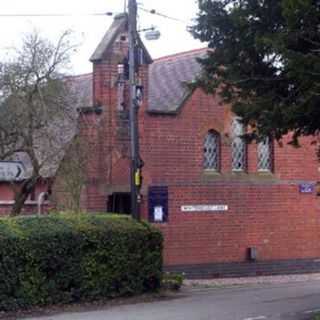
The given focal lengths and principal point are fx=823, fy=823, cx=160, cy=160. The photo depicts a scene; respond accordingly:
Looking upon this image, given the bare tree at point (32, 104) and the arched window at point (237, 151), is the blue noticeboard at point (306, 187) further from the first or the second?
the bare tree at point (32, 104)

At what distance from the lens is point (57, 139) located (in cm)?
2208

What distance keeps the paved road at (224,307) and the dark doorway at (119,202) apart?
5035 mm

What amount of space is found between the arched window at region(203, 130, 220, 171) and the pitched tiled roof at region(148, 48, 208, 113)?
1.61 meters

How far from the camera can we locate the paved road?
1511cm

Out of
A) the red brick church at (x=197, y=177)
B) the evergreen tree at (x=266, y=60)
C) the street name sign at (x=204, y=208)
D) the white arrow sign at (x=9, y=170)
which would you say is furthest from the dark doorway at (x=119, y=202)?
the white arrow sign at (x=9, y=170)

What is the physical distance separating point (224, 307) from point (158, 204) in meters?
8.41

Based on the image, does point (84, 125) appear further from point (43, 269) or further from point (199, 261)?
point (43, 269)

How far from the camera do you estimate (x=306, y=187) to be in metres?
27.8

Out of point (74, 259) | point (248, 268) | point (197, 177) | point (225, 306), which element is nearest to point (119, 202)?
point (197, 177)

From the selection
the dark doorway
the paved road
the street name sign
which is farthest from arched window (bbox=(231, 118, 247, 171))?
the paved road

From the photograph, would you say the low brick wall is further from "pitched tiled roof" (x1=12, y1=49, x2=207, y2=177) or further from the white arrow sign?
the white arrow sign

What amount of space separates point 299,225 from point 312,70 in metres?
16.3

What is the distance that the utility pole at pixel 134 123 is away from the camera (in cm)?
1956

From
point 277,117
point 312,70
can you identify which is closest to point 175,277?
point 277,117
